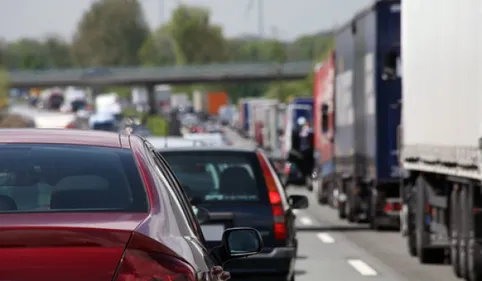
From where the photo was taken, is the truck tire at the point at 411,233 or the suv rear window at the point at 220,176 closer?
the suv rear window at the point at 220,176

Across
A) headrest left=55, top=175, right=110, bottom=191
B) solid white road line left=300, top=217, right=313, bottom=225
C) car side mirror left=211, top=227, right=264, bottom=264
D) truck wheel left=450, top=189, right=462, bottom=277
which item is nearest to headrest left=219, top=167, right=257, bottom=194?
truck wheel left=450, top=189, right=462, bottom=277

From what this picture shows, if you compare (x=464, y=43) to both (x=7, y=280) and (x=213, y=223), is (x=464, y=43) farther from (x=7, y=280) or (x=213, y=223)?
(x=7, y=280)

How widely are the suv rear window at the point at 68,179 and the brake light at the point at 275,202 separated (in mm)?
5895

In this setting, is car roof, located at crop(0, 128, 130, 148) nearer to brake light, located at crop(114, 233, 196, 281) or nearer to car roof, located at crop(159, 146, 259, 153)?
brake light, located at crop(114, 233, 196, 281)

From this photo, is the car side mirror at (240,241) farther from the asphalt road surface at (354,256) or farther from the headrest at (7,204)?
the asphalt road surface at (354,256)

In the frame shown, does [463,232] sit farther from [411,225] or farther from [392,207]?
[392,207]

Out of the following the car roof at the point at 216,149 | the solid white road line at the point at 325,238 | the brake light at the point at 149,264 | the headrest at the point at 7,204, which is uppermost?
the headrest at the point at 7,204

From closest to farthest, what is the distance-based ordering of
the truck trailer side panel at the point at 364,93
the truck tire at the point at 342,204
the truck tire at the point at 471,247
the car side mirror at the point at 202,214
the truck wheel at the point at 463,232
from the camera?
1. the car side mirror at the point at 202,214
2. the truck tire at the point at 471,247
3. the truck wheel at the point at 463,232
4. the truck trailer side panel at the point at 364,93
5. the truck tire at the point at 342,204

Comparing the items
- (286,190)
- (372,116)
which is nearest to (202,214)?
(286,190)

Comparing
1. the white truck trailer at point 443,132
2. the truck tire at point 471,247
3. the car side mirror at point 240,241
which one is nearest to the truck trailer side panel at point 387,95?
the white truck trailer at point 443,132

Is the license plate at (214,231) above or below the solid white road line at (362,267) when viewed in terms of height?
above

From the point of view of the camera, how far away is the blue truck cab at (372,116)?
21031 millimetres

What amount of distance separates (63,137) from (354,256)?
12447 millimetres

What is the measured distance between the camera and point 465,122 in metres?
13.3
